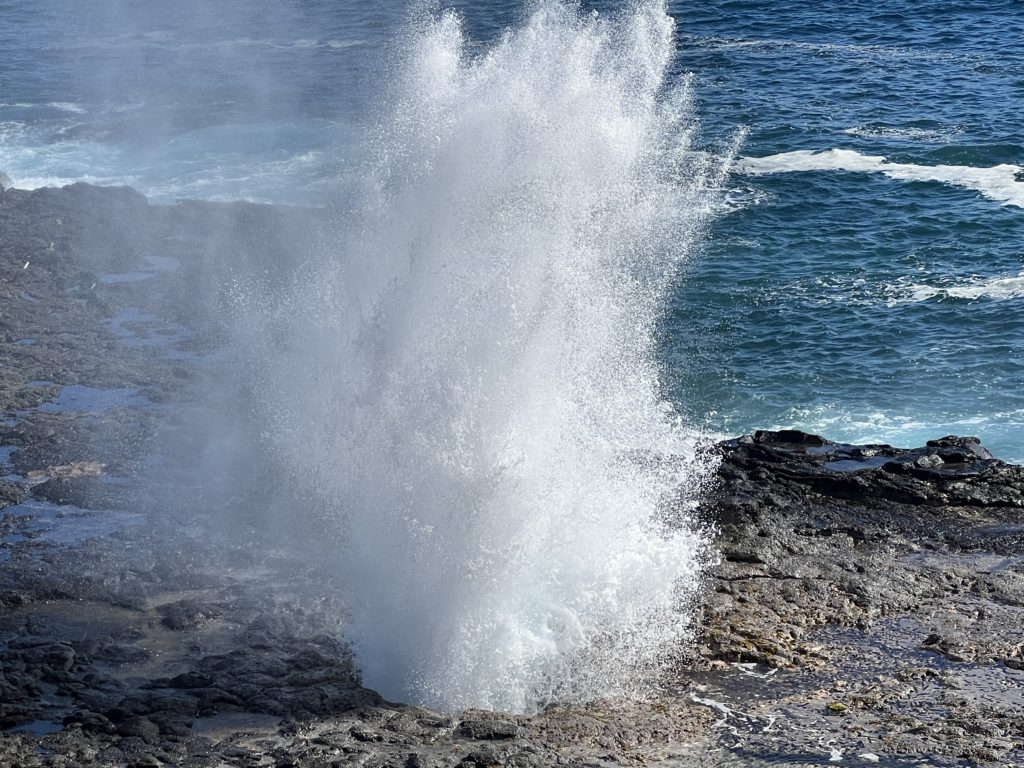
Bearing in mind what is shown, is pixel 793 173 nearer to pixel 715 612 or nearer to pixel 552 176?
pixel 552 176

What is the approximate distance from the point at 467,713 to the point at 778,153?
78.0 ft

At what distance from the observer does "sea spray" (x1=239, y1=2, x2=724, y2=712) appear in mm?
12656

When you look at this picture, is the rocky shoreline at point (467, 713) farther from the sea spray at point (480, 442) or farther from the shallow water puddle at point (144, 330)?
the shallow water puddle at point (144, 330)

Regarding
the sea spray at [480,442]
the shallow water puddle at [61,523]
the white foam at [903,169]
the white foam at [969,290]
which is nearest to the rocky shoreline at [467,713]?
the shallow water puddle at [61,523]

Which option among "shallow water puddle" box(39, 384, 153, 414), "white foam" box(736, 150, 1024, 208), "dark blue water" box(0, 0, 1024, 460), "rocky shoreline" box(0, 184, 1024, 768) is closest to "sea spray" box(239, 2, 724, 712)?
"rocky shoreline" box(0, 184, 1024, 768)

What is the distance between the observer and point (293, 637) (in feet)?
41.4

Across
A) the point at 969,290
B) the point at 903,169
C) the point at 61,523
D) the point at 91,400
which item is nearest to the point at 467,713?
the point at 61,523

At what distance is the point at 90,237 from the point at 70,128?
13.5 meters

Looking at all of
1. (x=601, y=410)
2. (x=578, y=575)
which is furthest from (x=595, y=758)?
(x=601, y=410)

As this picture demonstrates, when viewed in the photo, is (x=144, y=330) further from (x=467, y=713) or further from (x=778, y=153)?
(x=778, y=153)

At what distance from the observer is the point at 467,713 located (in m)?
11.4

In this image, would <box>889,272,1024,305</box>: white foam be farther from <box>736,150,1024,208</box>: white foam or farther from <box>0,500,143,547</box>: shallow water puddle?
<box>0,500,143,547</box>: shallow water puddle

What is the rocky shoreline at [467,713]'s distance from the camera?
1089 cm

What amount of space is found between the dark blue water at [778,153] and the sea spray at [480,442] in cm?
339
